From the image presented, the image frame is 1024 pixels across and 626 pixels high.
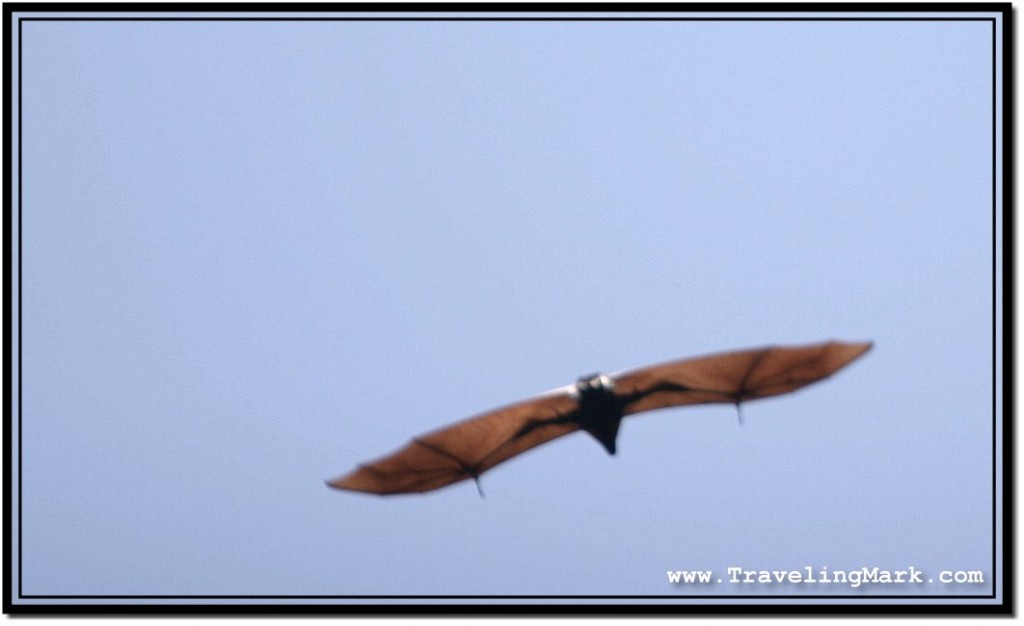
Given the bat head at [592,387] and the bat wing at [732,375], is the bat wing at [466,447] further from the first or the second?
the bat wing at [732,375]

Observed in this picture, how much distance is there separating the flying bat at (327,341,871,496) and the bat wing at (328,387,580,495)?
0.01m

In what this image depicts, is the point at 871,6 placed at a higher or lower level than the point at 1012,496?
higher

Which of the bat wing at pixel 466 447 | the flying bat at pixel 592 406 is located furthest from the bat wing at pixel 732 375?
the bat wing at pixel 466 447

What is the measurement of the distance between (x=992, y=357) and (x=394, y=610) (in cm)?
640

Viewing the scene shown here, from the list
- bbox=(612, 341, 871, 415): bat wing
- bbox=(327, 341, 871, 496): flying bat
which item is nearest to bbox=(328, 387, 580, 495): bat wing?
bbox=(327, 341, 871, 496): flying bat

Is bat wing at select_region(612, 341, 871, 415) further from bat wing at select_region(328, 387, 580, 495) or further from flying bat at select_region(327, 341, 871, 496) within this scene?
bat wing at select_region(328, 387, 580, 495)

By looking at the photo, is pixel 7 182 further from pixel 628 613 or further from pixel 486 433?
pixel 628 613

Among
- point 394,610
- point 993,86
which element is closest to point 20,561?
point 394,610

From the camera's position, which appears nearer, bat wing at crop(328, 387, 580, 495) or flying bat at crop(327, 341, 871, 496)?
flying bat at crop(327, 341, 871, 496)

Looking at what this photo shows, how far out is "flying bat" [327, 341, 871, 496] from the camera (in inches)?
511

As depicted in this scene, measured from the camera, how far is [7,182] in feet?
41.5

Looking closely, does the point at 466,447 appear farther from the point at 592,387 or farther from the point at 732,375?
the point at 732,375

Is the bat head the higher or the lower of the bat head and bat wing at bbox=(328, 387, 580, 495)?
the higher

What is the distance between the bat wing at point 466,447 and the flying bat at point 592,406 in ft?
0.04
